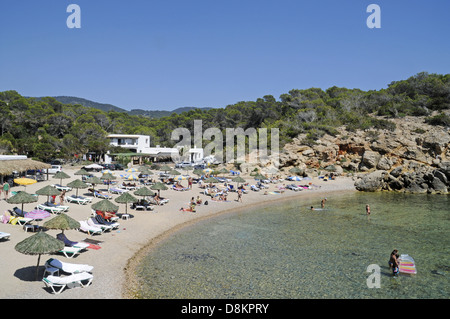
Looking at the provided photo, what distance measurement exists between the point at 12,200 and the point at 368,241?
1928cm

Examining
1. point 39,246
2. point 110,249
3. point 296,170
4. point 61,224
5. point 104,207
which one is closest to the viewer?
point 39,246

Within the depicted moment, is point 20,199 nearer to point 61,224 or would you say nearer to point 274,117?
point 61,224

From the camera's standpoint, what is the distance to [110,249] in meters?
13.7

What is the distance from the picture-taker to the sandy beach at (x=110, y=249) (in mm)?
9406

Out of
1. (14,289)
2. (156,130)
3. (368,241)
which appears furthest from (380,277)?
(156,130)

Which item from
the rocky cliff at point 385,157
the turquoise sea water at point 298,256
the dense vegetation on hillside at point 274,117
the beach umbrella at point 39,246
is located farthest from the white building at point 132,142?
the beach umbrella at point 39,246

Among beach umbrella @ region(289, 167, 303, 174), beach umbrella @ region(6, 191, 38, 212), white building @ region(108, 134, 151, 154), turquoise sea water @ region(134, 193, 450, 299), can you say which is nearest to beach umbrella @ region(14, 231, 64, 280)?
turquoise sea water @ region(134, 193, 450, 299)

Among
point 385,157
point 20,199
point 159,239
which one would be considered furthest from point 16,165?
point 385,157

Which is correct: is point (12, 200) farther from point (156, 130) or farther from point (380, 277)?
point (156, 130)

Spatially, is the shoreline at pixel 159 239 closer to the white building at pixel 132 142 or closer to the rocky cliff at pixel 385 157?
the rocky cliff at pixel 385 157

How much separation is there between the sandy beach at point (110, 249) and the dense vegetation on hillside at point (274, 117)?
25.1 m

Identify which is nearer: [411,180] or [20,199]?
[20,199]

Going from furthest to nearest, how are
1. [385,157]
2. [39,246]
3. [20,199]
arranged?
[385,157] < [20,199] < [39,246]

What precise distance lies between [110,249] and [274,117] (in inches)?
2432
